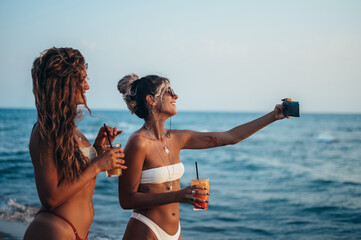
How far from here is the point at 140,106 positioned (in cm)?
321

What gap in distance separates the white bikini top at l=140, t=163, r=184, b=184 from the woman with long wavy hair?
1.64ft

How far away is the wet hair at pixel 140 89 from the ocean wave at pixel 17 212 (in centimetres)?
551

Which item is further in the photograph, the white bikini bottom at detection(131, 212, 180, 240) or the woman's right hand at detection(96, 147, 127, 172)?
the white bikini bottom at detection(131, 212, 180, 240)

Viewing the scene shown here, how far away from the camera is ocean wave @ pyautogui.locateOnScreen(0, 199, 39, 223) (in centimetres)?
771

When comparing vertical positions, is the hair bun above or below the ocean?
above

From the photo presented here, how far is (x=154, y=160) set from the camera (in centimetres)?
305

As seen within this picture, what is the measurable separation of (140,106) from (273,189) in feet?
32.9

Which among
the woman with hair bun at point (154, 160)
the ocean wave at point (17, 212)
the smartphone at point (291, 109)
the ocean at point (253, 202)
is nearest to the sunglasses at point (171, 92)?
the woman with hair bun at point (154, 160)

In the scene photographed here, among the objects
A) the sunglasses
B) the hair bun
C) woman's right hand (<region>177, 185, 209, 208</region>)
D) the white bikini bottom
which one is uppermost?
the hair bun

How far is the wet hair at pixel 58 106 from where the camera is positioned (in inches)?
90.0

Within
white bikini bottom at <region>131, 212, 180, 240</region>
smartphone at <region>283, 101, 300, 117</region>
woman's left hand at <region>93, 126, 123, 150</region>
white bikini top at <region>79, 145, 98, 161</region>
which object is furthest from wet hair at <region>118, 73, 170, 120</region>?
smartphone at <region>283, 101, 300, 117</region>

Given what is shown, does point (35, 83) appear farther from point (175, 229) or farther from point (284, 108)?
point (284, 108)

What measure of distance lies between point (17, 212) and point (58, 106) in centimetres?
685

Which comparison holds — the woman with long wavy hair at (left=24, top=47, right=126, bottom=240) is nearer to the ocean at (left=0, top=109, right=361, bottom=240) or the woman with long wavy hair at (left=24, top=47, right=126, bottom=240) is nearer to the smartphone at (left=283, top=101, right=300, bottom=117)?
the smartphone at (left=283, top=101, right=300, bottom=117)
